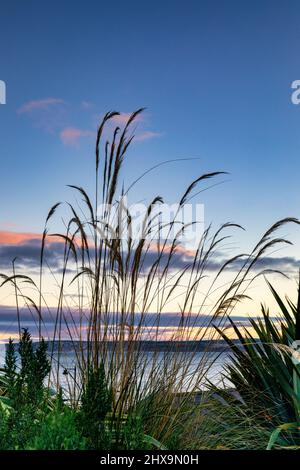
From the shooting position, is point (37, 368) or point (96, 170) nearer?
point (37, 368)

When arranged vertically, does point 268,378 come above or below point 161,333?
below

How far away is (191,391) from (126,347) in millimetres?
390

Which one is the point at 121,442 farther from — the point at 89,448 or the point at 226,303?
the point at 226,303

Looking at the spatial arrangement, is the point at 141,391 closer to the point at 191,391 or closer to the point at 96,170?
the point at 191,391

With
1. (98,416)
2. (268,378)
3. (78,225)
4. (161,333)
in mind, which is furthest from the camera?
(268,378)

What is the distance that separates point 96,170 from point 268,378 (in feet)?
5.21

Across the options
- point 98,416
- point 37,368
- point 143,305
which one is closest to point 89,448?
point 98,416

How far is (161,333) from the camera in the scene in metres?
3.74

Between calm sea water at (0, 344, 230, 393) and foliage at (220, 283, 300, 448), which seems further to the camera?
foliage at (220, 283, 300, 448)

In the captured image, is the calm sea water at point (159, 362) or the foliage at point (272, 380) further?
the foliage at point (272, 380)

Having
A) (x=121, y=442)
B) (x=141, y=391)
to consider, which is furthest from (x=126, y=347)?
(x=121, y=442)

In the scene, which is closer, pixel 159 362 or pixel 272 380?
pixel 159 362

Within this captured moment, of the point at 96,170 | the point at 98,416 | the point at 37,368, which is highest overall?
the point at 96,170
